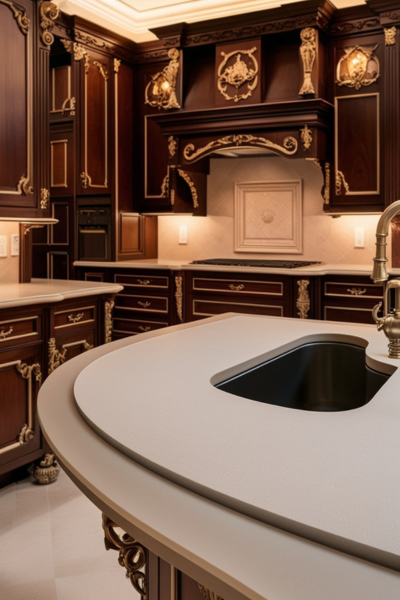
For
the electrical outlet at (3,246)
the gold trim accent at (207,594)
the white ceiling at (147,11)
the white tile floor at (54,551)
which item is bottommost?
the white tile floor at (54,551)

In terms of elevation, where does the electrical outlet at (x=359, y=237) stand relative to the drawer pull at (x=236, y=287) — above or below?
above

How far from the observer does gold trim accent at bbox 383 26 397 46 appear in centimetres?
381

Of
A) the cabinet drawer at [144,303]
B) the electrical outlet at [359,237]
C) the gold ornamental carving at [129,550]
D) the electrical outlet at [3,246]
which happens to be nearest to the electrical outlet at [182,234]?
the cabinet drawer at [144,303]

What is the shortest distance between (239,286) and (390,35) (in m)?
1.85

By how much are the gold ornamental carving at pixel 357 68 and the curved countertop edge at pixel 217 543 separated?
371 centimetres

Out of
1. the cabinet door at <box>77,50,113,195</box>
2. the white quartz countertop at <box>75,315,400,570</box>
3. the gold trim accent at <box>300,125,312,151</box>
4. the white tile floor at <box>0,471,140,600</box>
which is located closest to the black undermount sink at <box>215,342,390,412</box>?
the white quartz countertop at <box>75,315,400,570</box>

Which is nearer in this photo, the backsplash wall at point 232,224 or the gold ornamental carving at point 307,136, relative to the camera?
the gold ornamental carving at point 307,136

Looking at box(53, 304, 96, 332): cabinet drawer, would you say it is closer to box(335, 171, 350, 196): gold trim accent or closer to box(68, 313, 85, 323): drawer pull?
box(68, 313, 85, 323): drawer pull

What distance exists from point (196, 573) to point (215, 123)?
394cm

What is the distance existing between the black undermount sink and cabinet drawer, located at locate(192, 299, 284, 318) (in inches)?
84.2

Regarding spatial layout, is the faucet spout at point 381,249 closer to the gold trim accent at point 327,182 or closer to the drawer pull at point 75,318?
the drawer pull at point 75,318

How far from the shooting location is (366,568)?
561 millimetres

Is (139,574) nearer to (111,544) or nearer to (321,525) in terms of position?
(111,544)

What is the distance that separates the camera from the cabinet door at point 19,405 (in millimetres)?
2645
